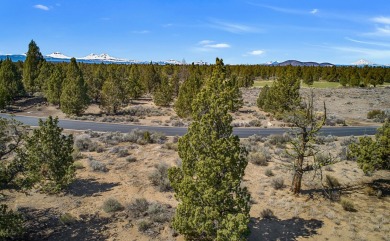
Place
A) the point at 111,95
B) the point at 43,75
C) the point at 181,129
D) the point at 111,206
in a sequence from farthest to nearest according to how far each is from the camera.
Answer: the point at 43,75 → the point at 111,95 → the point at 181,129 → the point at 111,206

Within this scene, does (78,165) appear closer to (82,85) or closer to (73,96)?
(73,96)

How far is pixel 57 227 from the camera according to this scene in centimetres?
1540

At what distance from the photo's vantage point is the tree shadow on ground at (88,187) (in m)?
19.6

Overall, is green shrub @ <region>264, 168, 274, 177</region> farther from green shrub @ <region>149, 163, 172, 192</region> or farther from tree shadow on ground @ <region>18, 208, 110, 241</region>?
tree shadow on ground @ <region>18, 208, 110, 241</region>

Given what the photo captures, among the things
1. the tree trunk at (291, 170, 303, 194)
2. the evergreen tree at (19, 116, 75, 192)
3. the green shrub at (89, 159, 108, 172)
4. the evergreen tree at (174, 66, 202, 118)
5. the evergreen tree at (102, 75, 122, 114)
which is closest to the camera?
the evergreen tree at (19, 116, 75, 192)

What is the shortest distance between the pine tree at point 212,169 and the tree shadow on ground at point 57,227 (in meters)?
5.03

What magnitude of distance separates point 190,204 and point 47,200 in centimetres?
1073

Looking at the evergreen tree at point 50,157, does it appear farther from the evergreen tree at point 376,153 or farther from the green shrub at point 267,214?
the evergreen tree at point 376,153

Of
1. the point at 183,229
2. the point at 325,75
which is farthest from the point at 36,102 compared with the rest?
the point at 325,75

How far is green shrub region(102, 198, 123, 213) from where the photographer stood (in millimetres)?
17062

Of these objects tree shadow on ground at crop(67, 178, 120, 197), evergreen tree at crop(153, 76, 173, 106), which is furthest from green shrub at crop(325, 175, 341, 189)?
evergreen tree at crop(153, 76, 173, 106)

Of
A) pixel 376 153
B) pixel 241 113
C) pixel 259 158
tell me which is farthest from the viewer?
pixel 241 113

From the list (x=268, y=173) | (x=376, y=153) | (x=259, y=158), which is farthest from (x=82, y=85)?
(x=376, y=153)

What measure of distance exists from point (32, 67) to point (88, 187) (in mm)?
55365
